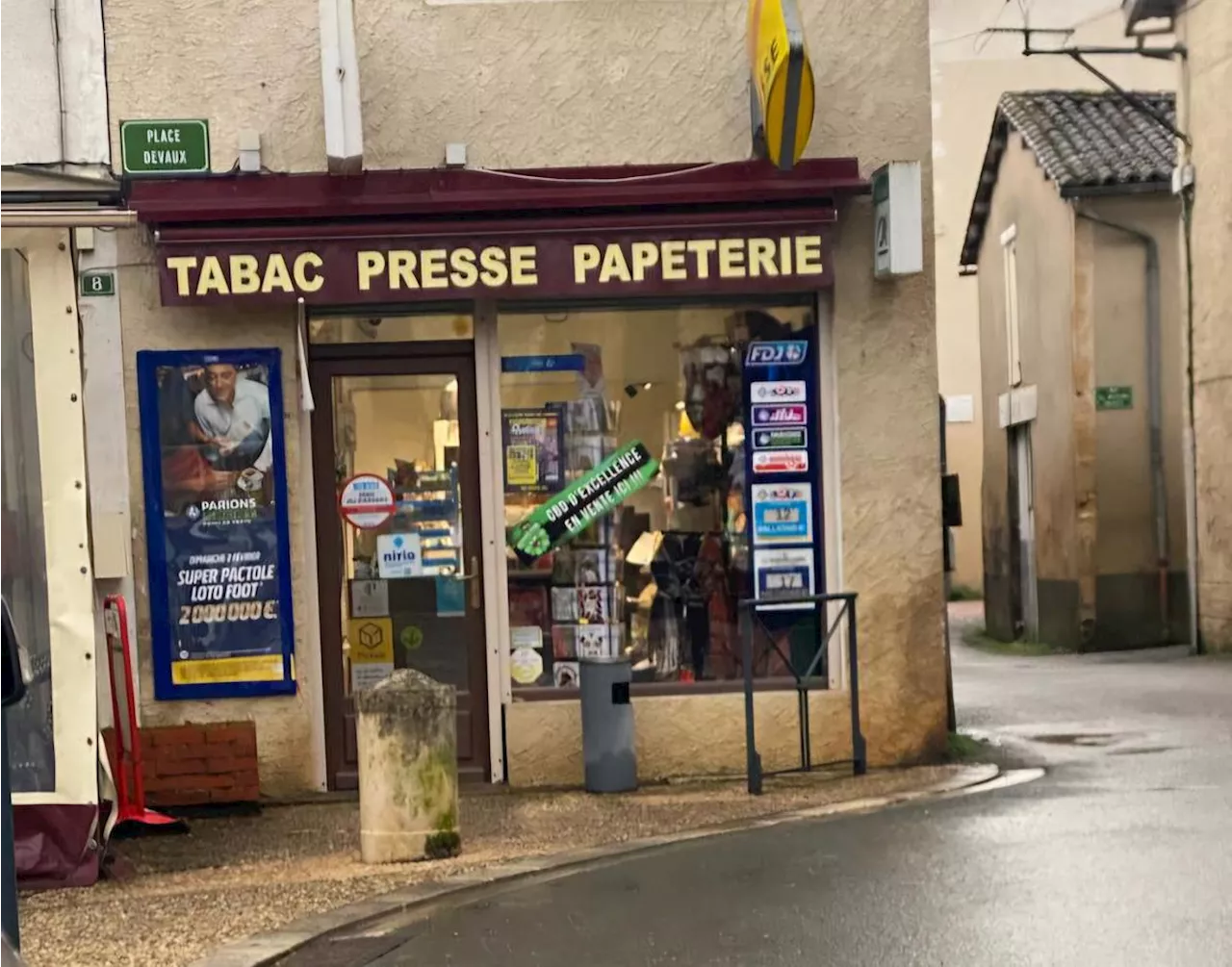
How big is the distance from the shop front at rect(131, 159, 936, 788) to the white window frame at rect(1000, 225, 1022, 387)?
1309cm

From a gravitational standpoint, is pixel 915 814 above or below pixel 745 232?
below

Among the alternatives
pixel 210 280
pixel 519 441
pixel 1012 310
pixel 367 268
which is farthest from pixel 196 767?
pixel 1012 310

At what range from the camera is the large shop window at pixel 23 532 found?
7840mm

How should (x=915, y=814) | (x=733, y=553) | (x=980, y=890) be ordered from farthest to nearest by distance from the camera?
(x=733, y=553) < (x=915, y=814) < (x=980, y=890)

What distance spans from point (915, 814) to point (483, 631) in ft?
9.46

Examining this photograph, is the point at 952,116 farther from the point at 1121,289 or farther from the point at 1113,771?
the point at 1113,771

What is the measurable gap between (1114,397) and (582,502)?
11.3 meters

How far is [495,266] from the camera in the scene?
9484 millimetres

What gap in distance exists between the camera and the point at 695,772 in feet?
32.3

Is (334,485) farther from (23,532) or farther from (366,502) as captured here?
(23,532)

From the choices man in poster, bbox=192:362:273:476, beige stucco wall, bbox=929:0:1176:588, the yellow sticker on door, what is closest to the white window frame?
beige stucco wall, bbox=929:0:1176:588

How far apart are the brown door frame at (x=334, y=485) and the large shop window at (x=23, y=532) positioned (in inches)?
83.9

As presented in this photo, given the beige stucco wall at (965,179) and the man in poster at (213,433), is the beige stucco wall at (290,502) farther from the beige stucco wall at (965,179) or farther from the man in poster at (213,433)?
the beige stucco wall at (965,179)

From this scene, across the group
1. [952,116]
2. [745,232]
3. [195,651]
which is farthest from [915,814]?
[952,116]
